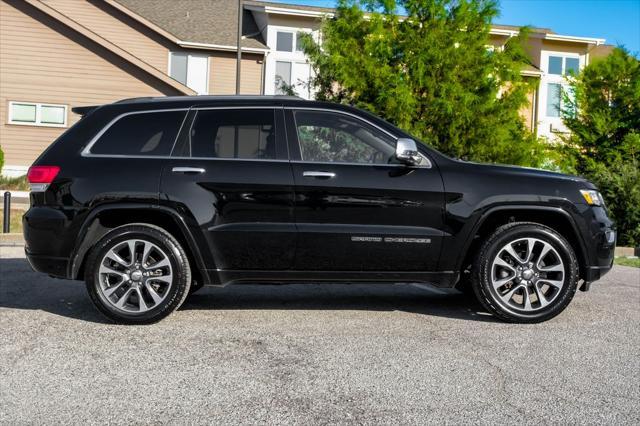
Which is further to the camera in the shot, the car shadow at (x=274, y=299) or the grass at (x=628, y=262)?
the grass at (x=628, y=262)

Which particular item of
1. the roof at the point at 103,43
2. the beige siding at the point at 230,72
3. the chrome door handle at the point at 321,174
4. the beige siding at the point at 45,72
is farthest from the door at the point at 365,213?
the beige siding at the point at 230,72

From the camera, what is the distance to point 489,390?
403 centimetres

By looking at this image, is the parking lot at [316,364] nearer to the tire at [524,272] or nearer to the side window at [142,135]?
the tire at [524,272]

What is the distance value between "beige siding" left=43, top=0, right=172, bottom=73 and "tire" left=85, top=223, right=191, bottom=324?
23321 millimetres

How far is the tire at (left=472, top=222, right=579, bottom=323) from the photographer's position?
18.9 feet

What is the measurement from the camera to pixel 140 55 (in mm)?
27766

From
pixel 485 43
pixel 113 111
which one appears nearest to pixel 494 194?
pixel 113 111

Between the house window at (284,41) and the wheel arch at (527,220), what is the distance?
2531 cm

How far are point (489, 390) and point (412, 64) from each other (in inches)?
501

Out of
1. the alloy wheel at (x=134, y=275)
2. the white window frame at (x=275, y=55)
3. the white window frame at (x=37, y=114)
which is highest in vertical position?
the white window frame at (x=275, y=55)

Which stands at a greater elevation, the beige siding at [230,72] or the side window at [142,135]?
the beige siding at [230,72]

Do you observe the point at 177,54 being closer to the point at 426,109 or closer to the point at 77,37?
the point at 77,37

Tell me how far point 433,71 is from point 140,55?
15699 mm

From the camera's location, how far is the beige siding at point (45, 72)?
2416cm
